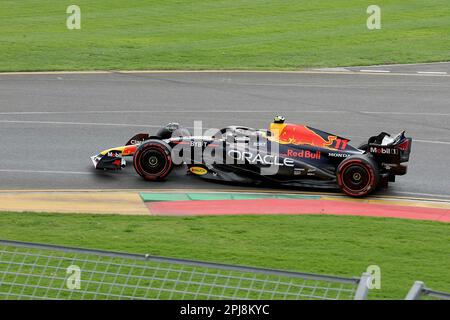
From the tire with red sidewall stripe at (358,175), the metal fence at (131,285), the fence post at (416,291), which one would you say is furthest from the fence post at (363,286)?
the tire with red sidewall stripe at (358,175)

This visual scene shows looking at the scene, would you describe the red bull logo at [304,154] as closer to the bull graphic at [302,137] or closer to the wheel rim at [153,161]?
the bull graphic at [302,137]

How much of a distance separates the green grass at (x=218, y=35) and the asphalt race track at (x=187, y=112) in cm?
239

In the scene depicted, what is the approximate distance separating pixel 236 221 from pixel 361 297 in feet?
28.2

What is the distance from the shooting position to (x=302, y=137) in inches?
684

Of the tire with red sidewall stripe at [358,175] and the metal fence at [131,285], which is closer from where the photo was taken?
the metal fence at [131,285]

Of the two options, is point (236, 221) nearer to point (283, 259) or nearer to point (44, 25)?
point (283, 259)

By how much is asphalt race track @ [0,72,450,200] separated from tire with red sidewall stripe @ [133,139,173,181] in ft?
0.72

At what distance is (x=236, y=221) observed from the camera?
14953 mm

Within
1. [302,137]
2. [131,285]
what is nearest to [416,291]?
[131,285]

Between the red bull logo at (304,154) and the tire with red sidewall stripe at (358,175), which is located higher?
the red bull logo at (304,154)

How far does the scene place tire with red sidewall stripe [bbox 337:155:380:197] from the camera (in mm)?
16688

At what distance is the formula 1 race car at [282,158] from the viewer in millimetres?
16859

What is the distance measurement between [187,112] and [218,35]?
41.6 feet
